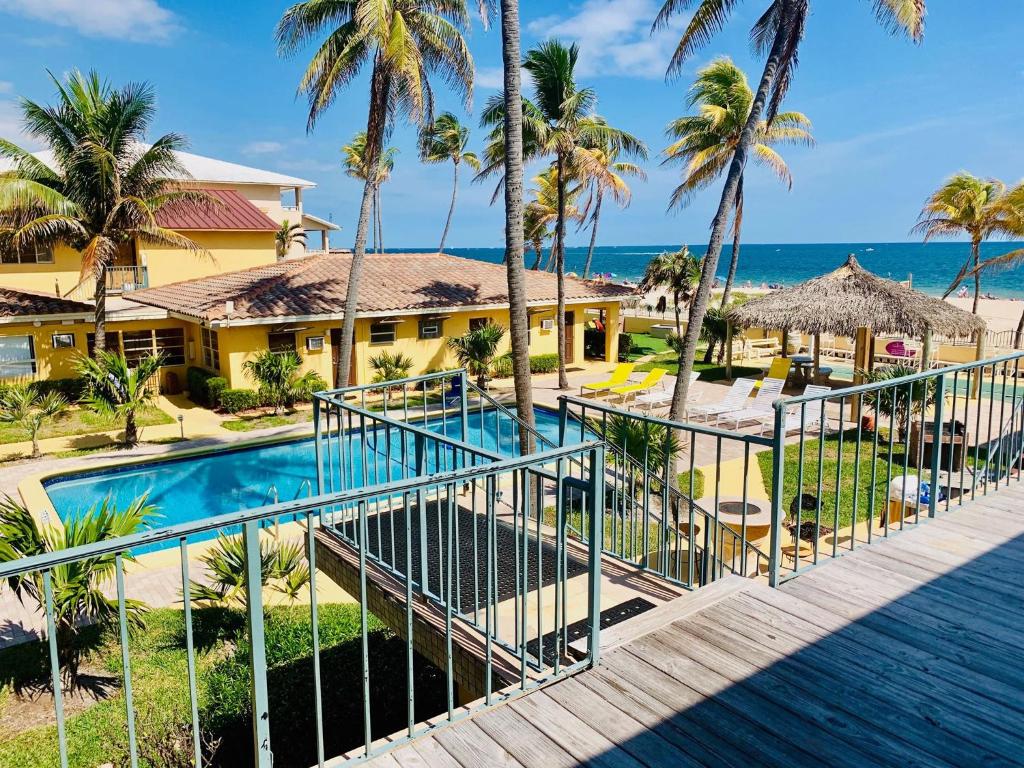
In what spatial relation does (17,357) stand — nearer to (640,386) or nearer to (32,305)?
(32,305)

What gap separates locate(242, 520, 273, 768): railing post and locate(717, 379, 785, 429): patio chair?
15.7 metres

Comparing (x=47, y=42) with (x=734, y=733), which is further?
(x=47, y=42)

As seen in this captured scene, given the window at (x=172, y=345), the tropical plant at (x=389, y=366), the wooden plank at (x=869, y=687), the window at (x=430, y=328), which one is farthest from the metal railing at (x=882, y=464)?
the window at (x=172, y=345)

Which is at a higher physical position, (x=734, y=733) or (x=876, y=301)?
(x=876, y=301)

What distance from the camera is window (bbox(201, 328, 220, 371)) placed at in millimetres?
20631

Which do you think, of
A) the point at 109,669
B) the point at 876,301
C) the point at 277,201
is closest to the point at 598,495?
the point at 109,669

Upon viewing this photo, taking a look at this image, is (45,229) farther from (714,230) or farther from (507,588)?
(507,588)

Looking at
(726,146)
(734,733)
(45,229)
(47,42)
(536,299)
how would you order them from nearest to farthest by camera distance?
(734,733)
(45,229)
(726,146)
(536,299)
(47,42)

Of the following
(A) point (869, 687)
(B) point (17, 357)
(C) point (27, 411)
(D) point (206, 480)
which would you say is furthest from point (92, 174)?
(A) point (869, 687)

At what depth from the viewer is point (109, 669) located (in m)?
7.42

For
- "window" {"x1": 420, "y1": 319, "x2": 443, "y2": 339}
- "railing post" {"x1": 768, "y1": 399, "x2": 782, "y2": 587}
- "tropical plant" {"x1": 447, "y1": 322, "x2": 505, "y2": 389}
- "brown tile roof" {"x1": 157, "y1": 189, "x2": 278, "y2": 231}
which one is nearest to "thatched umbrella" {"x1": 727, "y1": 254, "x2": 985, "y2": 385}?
"tropical plant" {"x1": 447, "y1": 322, "x2": 505, "y2": 389}

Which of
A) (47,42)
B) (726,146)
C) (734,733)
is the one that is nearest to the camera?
(734,733)

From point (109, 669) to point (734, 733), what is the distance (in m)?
6.82

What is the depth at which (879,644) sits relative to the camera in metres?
3.84
